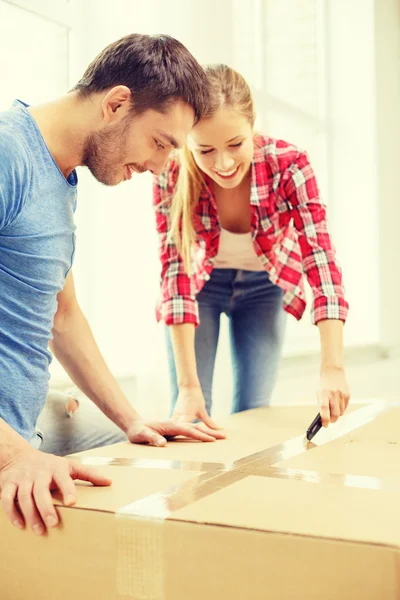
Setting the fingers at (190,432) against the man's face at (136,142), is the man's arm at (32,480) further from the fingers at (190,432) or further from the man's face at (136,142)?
the man's face at (136,142)

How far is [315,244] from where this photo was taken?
52.6 inches

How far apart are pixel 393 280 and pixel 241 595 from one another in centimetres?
368

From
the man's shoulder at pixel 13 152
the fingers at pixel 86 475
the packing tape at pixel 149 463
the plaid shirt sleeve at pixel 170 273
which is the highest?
the man's shoulder at pixel 13 152

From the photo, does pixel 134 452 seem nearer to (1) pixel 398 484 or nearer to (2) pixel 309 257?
(1) pixel 398 484

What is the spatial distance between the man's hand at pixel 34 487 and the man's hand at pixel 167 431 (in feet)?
1.10

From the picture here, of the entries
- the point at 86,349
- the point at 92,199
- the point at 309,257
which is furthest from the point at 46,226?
the point at 92,199

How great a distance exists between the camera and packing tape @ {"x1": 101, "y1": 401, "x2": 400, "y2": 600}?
0.60 m

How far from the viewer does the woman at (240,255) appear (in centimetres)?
130

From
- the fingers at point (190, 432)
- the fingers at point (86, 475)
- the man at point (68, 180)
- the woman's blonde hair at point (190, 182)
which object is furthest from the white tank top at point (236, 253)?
the fingers at point (86, 475)

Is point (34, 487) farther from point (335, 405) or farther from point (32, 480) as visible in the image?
point (335, 405)

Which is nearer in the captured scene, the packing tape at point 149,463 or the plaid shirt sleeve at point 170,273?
the packing tape at point 149,463

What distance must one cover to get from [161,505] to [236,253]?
977 millimetres

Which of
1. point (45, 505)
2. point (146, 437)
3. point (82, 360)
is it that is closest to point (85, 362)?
point (82, 360)

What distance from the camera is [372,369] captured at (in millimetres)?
3553
